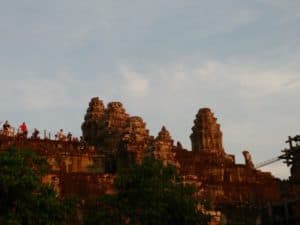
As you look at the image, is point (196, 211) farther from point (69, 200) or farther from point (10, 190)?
point (10, 190)

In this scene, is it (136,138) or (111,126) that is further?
(111,126)

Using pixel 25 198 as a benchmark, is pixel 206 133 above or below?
above

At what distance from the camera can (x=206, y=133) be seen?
83438 millimetres

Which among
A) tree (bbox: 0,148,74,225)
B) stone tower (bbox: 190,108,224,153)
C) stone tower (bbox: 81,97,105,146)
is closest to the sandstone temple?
stone tower (bbox: 81,97,105,146)

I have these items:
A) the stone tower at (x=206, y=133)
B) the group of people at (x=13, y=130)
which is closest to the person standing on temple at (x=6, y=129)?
the group of people at (x=13, y=130)

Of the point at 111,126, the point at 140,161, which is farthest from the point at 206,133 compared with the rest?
the point at 140,161

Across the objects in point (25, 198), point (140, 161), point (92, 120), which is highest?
point (92, 120)

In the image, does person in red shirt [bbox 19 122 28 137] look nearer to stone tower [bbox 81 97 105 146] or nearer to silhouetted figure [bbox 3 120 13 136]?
silhouetted figure [bbox 3 120 13 136]

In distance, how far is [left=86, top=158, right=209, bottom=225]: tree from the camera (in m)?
40.4

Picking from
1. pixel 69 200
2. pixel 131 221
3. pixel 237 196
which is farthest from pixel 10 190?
pixel 237 196

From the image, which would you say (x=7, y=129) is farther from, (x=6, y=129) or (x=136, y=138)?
(x=136, y=138)

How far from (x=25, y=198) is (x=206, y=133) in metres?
47.9

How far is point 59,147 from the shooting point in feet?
209

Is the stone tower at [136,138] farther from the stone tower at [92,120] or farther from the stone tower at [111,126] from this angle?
the stone tower at [92,120]
